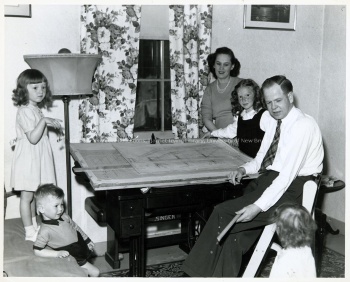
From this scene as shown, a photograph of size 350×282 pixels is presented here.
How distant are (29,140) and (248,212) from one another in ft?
4.99

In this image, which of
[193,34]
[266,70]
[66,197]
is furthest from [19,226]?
[266,70]

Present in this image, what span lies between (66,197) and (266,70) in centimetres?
214

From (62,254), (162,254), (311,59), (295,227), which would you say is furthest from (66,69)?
(311,59)

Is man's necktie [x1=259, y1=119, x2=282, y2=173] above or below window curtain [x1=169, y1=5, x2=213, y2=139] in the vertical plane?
below

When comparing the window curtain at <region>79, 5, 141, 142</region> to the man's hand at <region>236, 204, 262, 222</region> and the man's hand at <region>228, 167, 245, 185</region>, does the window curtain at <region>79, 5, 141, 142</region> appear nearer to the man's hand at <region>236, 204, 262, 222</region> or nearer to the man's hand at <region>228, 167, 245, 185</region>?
the man's hand at <region>228, 167, 245, 185</region>

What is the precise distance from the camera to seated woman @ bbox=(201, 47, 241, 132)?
3.72 metres

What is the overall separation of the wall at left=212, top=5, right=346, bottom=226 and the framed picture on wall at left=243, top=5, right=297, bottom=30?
5 cm

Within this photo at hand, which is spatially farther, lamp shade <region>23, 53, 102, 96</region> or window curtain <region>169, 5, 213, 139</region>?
window curtain <region>169, 5, 213, 139</region>

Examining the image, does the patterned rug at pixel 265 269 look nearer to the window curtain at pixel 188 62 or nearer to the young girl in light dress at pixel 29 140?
the young girl in light dress at pixel 29 140

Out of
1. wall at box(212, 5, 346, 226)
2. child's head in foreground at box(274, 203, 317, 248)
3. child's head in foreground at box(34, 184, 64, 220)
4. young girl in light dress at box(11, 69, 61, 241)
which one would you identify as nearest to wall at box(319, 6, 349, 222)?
wall at box(212, 5, 346, 226)

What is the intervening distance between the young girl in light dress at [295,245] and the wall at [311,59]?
6.64ft

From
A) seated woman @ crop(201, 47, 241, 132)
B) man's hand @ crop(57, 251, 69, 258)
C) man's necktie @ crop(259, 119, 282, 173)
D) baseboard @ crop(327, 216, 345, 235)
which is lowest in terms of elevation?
baseboard @ crop(327, 216, 345, 235)

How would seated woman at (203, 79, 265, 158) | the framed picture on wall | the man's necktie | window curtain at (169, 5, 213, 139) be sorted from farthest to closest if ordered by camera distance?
1. the framed picture on wall
2. window curtain at (169, 5, 213, 139)
3. seated woman at (203, 79, 265, 158)
4. the man's necktie

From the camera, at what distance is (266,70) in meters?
4.14
